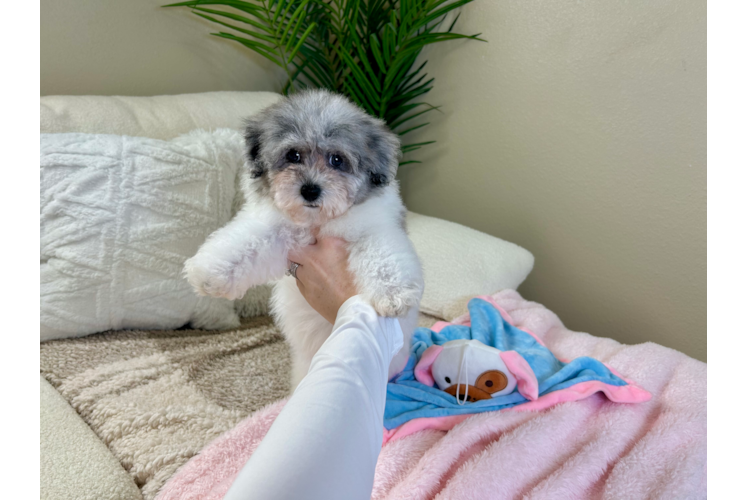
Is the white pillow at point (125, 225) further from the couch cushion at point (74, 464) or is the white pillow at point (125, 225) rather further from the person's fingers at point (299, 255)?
the person's fingers at point (299, 255)

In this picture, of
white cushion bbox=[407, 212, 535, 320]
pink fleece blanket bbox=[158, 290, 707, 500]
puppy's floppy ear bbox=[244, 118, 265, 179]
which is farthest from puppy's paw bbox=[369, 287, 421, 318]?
white cushion bbox=[407, 212, 535, 320]

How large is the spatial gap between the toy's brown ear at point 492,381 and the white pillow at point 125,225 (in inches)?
46.0

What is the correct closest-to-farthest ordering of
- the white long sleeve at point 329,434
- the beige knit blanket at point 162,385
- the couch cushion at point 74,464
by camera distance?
the white long sleeve at point 329,434 → the couch cushion at point 74,464 → the beige knit blanket at point 162,385

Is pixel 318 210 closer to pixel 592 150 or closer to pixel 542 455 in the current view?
A: pixel 542 455

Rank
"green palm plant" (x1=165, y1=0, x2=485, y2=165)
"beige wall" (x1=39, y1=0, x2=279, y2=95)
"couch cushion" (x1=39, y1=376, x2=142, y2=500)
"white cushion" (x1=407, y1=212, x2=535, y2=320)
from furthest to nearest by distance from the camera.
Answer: "green palm plant" (x1=165, y1=0, x2=485, y2=165), "white cushion" (x1=407, y1=212, x2=535, y2=320), "beige wall" (x1=39, y1=0, x2=279, y2=95), "couch cushion" (x1=39, y1=376, x2=142, y2=500)

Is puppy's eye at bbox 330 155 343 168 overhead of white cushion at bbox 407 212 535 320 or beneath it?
overhead

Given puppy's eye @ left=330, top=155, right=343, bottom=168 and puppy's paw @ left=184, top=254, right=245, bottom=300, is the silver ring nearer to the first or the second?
puppy's paw @ left=184, top=254, right=245, bottom=300

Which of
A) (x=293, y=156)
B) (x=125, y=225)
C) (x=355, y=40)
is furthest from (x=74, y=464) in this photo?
(x=355, y=40)

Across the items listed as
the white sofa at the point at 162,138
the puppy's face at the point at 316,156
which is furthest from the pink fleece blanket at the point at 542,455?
the puppy's face at the point at 316,156

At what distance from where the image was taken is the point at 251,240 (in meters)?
1.39

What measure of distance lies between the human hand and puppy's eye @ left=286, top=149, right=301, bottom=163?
26cm

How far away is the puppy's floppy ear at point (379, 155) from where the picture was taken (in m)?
1.46

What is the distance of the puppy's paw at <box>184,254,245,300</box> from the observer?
1278mm
